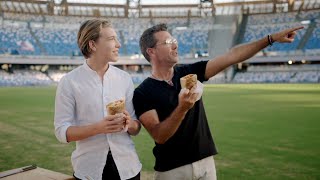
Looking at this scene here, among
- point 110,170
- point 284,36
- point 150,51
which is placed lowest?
point 110,170

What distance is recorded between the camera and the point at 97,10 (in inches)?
2785

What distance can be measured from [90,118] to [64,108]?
238 mm

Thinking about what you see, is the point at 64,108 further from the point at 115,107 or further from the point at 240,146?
the point at 240,146

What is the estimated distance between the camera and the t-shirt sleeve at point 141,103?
3295 mm

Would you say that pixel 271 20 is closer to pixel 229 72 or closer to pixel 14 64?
pixel 229 72

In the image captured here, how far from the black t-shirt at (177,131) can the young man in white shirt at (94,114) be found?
1.01 ft

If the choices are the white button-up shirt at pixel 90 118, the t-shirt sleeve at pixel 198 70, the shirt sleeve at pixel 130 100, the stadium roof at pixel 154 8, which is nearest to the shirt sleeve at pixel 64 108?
the white button-up shirt at pixel 90 118

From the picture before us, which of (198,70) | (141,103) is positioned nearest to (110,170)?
(141,103)

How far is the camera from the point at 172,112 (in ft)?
10.3

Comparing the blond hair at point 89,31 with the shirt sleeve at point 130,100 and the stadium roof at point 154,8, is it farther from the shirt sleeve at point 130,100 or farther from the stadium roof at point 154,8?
the stadium roof at point 154,8

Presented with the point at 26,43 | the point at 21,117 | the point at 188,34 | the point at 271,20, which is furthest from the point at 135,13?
the point at 21,117

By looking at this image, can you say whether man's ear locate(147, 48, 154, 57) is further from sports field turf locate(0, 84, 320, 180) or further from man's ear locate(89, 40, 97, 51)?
sports field turf locate(0, 84, 320, 180)

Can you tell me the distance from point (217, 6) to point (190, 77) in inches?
2806

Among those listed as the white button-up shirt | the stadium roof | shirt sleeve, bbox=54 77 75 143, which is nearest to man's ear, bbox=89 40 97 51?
the white button-up shirt
